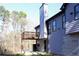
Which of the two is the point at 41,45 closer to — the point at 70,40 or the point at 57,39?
the point at 57,39

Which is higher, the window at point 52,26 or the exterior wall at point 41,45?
the window at point 52,26

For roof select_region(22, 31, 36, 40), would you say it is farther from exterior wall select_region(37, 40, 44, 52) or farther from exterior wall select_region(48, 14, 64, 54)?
exterior wall select_region(48, 14, 64, 54)

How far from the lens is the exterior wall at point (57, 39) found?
719 inches

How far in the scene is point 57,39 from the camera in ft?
63.4

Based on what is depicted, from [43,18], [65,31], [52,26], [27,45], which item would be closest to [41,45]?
[27,45]

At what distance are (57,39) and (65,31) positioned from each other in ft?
8.79

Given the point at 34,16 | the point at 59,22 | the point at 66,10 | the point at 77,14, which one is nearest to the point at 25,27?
the point at 34,16

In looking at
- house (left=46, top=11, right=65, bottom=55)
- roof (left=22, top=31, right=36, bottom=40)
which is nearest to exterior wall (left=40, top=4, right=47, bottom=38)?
house (left=46, top=11, right=65, bottom=55)

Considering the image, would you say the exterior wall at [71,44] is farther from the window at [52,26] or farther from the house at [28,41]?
the house at [28,41]

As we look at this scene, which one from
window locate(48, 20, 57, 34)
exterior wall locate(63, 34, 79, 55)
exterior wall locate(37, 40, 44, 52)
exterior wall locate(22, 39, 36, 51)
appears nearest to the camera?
exterior wall locate(63, 34, 79, 55)

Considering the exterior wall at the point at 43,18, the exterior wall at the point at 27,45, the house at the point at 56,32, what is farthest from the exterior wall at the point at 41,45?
the house at the point at 56,32

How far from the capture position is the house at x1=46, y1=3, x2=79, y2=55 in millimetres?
14578

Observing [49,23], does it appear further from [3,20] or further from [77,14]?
[77,14]

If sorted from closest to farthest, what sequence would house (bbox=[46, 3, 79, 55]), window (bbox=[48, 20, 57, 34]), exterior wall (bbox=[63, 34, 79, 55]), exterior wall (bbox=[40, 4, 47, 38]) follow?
house (bbox=[46, 3, 79, 55]) < exterior wall (bbox=[63, 34, 79, 55]) < window (bbox=[48, 20, 57, 34]) < exterior wall (bbox=[40, 4, 47, 38])
